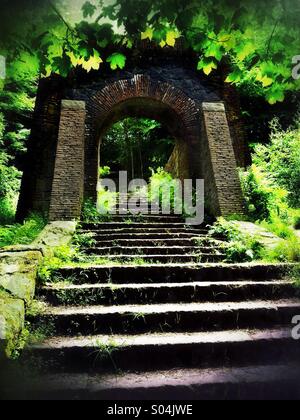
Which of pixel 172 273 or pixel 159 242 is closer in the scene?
pixel 172 273

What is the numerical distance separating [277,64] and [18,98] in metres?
10.9

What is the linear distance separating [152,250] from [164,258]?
1.77 ft

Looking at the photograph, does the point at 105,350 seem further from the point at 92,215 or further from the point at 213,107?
the point at 213,107

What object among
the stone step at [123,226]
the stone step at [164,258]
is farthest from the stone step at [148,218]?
the stone step at [164,258]

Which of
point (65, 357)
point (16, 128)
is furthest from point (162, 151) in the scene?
point (65, 357)

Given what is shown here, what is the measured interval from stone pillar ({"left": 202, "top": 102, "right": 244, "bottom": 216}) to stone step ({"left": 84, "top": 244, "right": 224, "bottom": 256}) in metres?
2.06

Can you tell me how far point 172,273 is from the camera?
4.46 meters

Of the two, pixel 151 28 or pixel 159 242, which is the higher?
pixel 151 28

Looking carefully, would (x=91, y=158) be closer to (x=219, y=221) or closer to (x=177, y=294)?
(x=219, y=221)

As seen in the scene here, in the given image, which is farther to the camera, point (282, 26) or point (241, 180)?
point (241, 180)

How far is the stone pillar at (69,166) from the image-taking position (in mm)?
7207

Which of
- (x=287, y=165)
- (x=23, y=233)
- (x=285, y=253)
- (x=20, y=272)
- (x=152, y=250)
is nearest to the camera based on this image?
(x=20, y=272)

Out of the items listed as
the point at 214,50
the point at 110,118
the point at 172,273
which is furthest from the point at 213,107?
the point at 172,273

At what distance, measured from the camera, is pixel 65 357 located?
302 centimetres
